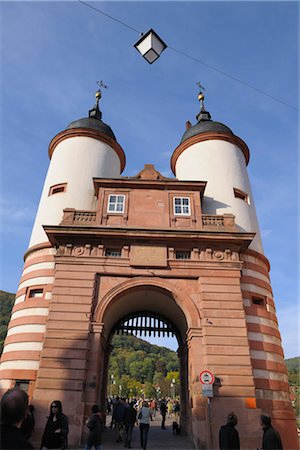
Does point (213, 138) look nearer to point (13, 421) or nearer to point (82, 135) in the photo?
point (82, 135)

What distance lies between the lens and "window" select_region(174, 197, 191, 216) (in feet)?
62.3

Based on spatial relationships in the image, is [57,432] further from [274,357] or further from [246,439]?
[274,357]

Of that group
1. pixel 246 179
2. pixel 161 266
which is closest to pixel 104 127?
pixel 246 179

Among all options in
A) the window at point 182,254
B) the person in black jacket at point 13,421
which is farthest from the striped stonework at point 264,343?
the person in black jacket at point 13,421

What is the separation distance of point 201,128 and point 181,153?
239 centimetres

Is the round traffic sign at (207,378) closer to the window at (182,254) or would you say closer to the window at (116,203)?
the window at (182,254)

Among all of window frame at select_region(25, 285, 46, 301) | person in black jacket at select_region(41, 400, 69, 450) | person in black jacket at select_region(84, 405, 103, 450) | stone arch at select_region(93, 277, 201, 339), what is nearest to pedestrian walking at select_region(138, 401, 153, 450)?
person in black jacket at select_region(84, 405, 103, 450)

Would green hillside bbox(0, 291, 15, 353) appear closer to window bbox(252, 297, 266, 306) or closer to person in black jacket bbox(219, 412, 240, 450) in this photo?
window bbox(252, 297, 266, 306)

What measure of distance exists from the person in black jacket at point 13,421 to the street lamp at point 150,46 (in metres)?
9.50

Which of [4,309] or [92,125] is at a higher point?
[4,309]

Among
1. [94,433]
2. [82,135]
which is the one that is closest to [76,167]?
[82,135]

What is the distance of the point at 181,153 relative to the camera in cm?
2527

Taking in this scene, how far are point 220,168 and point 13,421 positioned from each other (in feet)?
68.8

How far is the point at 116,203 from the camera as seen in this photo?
19.2m
